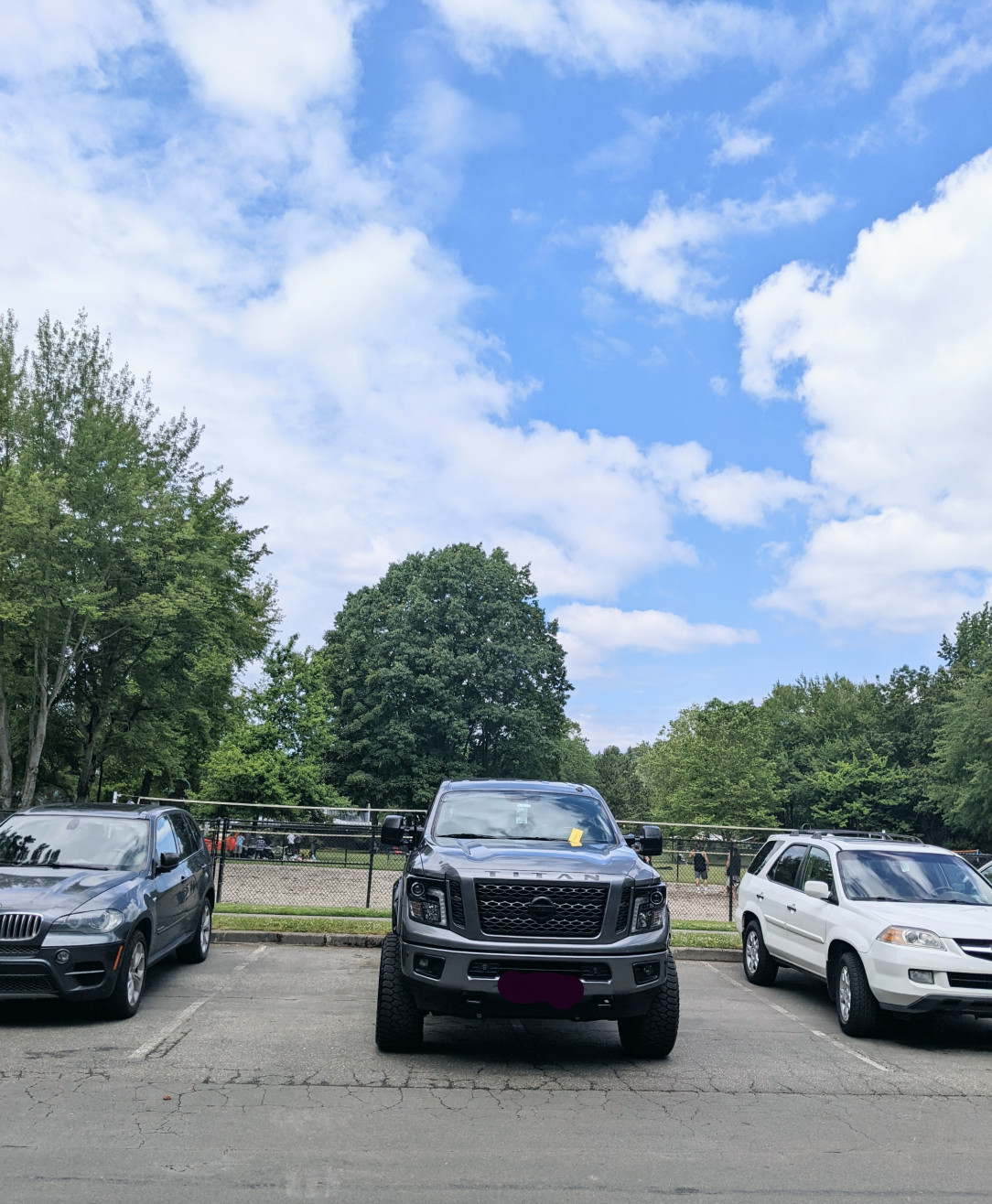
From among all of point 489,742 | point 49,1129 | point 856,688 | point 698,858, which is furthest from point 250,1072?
point 856,688

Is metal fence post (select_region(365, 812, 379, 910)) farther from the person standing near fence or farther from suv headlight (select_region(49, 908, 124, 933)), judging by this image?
suv headlight (select_region(49, 908, 124, 933))

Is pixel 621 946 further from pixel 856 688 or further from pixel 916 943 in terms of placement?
pixel 856 688

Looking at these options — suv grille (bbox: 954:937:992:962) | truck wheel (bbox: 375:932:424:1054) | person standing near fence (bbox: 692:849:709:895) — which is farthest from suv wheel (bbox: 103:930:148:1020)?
person standing near fence (bbox: 692:849:709:895)

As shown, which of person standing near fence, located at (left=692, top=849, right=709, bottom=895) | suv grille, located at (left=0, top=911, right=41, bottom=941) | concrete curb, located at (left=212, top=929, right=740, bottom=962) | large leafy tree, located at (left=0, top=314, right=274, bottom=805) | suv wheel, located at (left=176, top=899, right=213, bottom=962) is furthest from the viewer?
large leafy tree, located at (left=0, top=314, right=274, bottom=805)

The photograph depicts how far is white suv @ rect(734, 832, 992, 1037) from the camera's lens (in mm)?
7637

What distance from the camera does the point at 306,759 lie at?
4347 cm

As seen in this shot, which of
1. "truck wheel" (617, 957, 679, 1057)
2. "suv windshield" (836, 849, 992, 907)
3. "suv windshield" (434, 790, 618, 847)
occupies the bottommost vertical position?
"truck wheel" (617, 957, 679, 1057)

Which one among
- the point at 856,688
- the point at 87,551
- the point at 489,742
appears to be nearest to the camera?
the point at 87,551

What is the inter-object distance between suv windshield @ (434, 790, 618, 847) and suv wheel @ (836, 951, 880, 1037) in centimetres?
231

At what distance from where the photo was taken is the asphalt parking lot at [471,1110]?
4.60 meters

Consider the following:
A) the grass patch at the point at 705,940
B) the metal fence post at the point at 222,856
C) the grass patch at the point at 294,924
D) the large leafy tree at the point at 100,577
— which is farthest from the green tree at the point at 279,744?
the grass patch at the point at 705,940

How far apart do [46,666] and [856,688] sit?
85.1 m

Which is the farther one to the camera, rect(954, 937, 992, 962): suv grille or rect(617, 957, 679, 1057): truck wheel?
rect(954, 937, 992, 962): suv grille

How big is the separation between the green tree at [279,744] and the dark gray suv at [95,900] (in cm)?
3213
